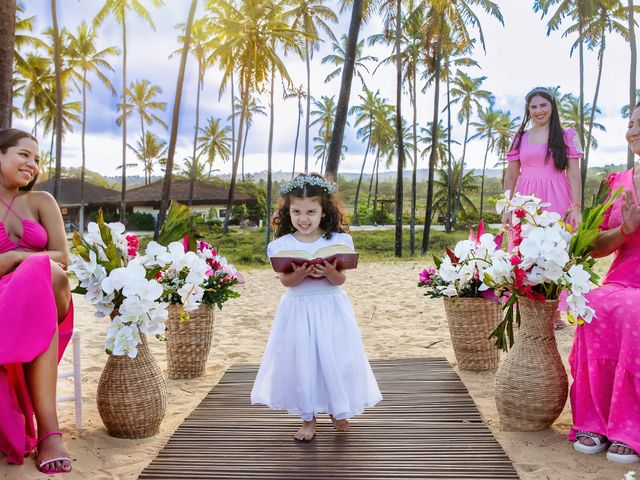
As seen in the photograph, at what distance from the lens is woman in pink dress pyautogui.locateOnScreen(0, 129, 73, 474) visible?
2791mm

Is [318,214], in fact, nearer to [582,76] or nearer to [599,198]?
[599,198]

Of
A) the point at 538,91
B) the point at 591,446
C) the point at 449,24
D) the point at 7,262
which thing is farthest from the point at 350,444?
the point at 449,24

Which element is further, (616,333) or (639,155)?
(639,155)

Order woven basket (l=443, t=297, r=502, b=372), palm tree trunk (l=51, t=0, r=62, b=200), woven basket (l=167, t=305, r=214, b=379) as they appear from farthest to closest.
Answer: palm tree trunk (l=51, t=0, r=62, b=200) < woven basket (l=167, t=305, r=214, b=379) < woven basket (l=443, t=297, r=502, b=372)

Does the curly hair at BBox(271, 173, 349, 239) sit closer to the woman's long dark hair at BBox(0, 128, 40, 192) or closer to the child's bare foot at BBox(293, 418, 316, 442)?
the child's bare foot at BBox(293, 418, 316, 442)

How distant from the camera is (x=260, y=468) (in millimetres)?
2838

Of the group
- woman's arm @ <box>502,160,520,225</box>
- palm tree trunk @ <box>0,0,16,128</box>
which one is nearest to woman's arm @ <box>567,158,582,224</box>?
woman's arm @ <box>502,160,520,225</box>

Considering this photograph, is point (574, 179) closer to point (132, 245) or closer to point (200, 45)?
point (132, 245)

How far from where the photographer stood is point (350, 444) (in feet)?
10.3

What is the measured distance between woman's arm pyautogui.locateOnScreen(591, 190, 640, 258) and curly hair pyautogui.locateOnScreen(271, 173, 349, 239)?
1392 millimetres

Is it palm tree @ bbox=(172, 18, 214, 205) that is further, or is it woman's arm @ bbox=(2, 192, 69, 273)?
palm tree @ bbox=(172, 18, 214, 205)

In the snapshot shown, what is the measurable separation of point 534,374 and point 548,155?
226cm

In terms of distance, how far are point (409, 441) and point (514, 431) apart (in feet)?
2.03

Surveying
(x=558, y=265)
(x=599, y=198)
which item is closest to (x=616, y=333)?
(x=558, y=265)
